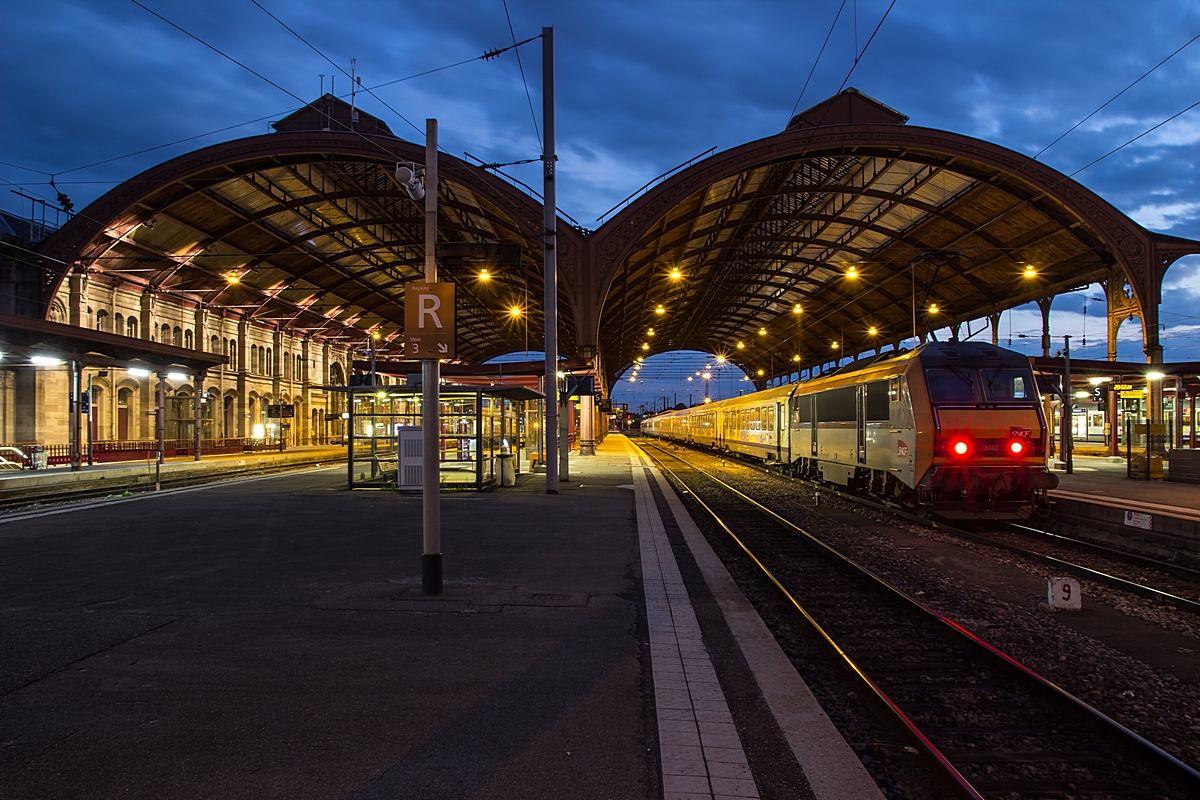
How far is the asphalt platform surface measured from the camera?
342 cm

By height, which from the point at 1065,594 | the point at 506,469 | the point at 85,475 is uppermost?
the point at 506,469

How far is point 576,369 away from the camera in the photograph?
32062 millimetres

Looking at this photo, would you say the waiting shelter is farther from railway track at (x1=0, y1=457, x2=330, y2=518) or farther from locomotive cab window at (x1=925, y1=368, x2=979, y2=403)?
locomotive cab window at (x1=925, y1=368, x2=979, y2=403)

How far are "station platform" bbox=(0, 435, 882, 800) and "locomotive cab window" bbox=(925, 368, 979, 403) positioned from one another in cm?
544

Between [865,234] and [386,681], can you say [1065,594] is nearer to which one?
[386,681]

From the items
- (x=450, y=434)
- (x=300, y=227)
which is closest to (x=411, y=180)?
(x=450, y=434)

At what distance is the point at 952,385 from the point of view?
12039mm

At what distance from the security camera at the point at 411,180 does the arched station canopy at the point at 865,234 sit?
11.5 m

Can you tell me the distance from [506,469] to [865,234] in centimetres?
2528

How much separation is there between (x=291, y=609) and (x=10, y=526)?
8.74 m

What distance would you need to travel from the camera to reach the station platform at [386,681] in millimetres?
3400

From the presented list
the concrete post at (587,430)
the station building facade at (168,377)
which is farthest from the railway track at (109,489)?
the concrete post at (587,430)

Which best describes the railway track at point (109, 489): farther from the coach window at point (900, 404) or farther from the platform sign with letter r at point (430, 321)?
the coach window at point (900, 404)

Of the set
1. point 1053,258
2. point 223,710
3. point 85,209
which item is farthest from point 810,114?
point 223,710
